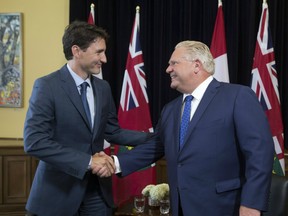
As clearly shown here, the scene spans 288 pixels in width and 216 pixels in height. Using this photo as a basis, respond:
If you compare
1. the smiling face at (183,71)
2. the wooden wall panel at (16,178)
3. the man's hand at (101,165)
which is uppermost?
the smiling face at (183,71)

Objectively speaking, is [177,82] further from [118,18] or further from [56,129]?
[118,18]

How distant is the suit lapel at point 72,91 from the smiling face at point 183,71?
48 cm

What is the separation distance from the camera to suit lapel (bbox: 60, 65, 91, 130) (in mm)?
2012

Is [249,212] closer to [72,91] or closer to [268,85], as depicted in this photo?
[72,91]

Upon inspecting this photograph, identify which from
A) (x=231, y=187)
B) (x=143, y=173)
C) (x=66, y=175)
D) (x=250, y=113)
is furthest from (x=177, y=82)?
(x=143, y=173)

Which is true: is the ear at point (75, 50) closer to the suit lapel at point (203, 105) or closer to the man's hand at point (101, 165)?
the man's hand at point (101, 165)

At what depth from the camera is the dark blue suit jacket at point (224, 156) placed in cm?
174

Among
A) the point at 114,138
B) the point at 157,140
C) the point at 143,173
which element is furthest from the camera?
the point at 143,173

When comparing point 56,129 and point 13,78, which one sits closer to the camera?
point 56,129

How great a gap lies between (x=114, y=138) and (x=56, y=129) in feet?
1.96

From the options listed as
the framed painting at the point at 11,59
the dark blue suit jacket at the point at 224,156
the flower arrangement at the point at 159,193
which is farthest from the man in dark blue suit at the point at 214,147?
the framed painting at the point at 11,59

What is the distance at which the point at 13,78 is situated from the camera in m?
4.71

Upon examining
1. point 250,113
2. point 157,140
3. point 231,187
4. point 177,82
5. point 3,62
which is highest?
point 3,62

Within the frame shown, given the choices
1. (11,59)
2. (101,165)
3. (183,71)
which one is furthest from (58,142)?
(11,59)
